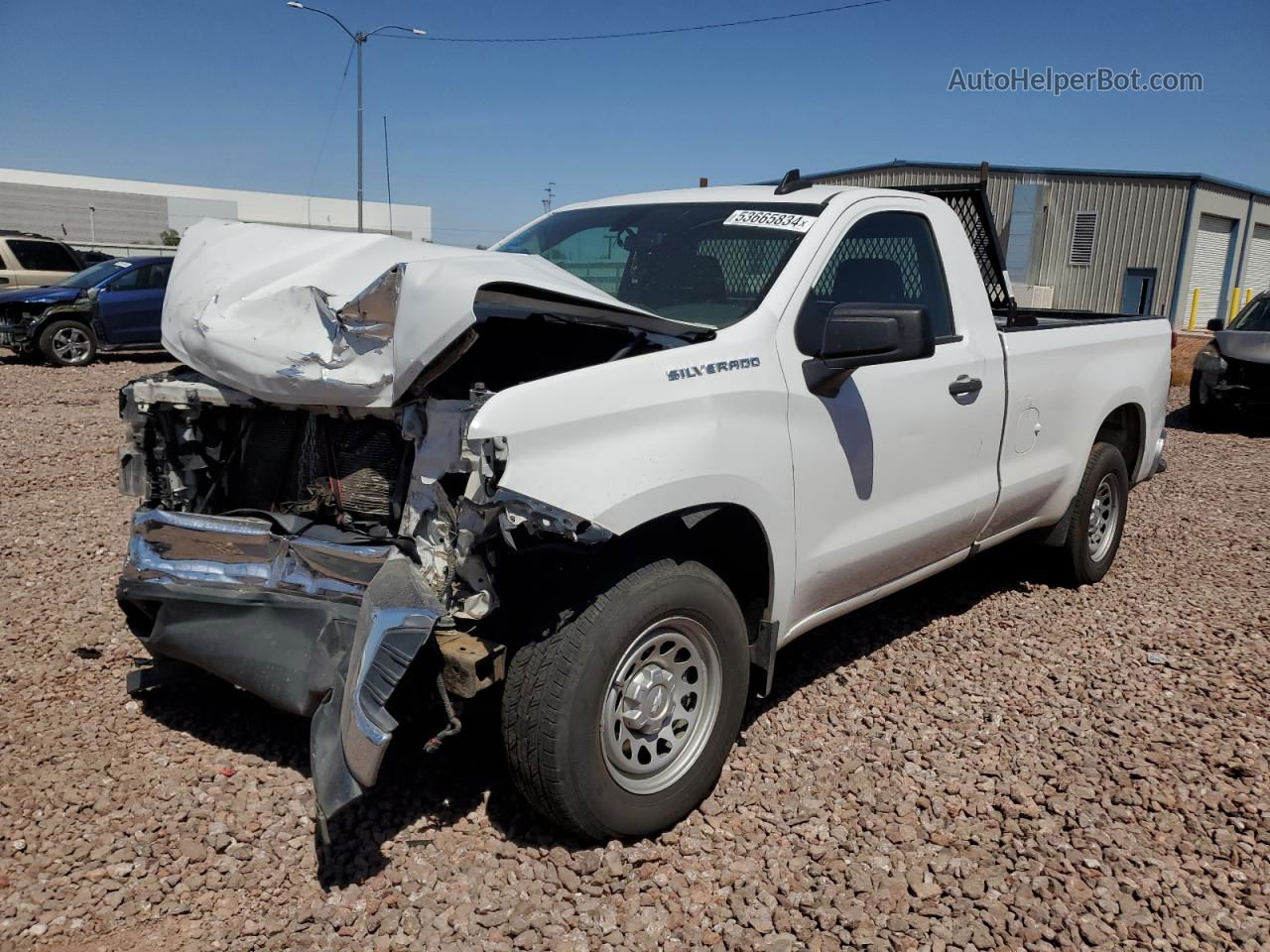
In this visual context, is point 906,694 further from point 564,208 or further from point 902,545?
point 564,208

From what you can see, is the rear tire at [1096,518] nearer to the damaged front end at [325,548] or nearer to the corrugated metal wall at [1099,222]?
the damaged front end at [325,548]

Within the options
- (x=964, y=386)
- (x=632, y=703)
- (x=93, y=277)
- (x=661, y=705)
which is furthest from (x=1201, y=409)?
(x=93, y=277)

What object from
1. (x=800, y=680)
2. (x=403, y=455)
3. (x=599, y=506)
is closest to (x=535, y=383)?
(x=599, y=506)

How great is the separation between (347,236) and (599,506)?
4.94 ft

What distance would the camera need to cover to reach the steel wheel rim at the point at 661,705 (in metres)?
2.98

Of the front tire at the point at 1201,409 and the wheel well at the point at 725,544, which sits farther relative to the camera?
the front tire at the point at 1201,409

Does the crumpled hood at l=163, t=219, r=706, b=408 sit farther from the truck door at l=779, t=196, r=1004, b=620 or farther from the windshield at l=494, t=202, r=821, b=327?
the truck door at l=779, t=196, r=1004, b=620

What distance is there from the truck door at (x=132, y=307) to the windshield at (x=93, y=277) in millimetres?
295

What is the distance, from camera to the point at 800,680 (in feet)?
14.2

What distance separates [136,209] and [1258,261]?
2657 inches

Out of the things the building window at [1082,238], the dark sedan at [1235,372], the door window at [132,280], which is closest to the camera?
the dark sedan at [1235,372]

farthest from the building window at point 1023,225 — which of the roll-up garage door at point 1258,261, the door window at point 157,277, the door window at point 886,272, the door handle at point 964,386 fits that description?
the door handle at point 964,386

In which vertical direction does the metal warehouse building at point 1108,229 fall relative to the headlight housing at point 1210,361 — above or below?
above

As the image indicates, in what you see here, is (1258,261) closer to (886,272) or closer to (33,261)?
(33,261)
